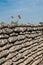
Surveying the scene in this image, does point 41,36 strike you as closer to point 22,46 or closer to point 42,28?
point 42,28

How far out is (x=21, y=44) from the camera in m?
6.29

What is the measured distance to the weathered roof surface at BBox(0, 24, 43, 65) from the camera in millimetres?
5219

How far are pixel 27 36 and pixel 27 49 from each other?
0.42m

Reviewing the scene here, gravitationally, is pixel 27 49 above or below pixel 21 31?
below

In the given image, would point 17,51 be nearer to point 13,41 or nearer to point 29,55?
point 13,41

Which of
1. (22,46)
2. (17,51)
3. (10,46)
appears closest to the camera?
(10,46)

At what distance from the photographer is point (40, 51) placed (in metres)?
8.05

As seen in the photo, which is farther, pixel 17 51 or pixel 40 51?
pixel 40 51

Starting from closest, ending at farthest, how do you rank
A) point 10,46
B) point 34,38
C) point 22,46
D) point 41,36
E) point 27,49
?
1. point 10,46
2. point 22,46
3. point 27,49
4. point 34,38
5. point 41,36

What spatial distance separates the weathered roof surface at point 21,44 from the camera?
5219mm

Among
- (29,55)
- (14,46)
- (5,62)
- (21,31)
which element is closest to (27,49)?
(29,55)

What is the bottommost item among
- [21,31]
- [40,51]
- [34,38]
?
[40,51]

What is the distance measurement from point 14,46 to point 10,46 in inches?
10.5

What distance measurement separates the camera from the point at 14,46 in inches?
226
